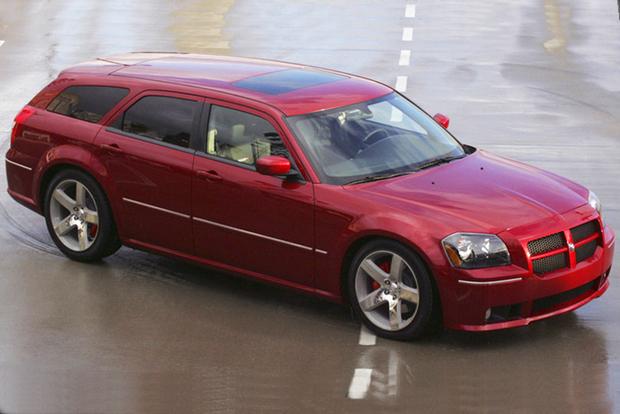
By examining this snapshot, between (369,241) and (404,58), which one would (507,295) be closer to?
(369,241)

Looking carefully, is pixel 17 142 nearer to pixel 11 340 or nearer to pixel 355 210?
pixel 11 340

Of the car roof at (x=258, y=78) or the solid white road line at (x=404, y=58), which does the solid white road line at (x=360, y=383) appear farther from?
the solid white road line at (x=404, y=58)

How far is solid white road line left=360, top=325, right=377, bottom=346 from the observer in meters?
8.98

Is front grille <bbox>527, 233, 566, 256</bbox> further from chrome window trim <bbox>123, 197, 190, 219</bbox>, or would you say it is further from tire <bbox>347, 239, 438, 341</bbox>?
chrome window trim <bbox>123, 197, 190, 219</bbox>

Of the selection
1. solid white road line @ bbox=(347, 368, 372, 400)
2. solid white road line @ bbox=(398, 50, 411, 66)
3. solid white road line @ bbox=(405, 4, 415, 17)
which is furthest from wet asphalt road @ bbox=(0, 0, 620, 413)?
solid white road line @ bbox=(405, 4, 415, 17)

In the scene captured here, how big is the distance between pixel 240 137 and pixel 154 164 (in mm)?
730

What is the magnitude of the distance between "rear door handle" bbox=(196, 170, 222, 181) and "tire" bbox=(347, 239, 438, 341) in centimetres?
123

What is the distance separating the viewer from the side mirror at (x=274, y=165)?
29.9 ft

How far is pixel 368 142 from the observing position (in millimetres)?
9578

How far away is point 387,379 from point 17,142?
4.17 m

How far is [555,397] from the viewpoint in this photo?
8.05 meters

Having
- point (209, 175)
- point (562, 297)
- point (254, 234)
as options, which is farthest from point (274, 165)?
point (562, 297)

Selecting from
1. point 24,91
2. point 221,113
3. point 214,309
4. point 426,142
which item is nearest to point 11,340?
point 214,309

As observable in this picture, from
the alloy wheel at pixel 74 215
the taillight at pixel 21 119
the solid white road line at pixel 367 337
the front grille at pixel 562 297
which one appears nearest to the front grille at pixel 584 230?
the front grille at pixel 562 297
